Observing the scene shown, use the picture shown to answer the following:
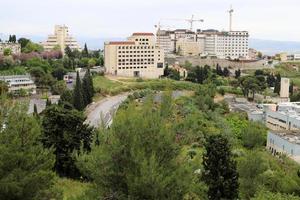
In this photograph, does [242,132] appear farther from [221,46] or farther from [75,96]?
[221,46]

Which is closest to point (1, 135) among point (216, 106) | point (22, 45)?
point (216, 106)

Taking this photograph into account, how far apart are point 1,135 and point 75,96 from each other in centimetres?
1754

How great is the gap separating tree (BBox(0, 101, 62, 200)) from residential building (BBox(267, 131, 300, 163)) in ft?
45.8

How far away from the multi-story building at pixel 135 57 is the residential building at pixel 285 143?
22.0 metres

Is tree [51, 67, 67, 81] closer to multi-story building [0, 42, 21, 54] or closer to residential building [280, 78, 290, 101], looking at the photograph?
multi-story building [0, 42, 21, 54]

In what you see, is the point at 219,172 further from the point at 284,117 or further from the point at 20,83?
the point at 20,83

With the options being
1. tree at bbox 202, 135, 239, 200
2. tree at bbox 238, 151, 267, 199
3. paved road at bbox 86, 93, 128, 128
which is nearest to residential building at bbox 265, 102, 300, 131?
paved road at bbox 86, 93, 128, 128

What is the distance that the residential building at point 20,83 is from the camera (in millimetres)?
32656

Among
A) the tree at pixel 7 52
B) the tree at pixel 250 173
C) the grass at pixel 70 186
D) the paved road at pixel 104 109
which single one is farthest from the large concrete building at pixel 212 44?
the grass at pixel 70 186

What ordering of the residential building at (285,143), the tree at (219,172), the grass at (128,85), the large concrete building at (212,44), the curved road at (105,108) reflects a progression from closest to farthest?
the tree at (219,172), the residential building at (285,143), the curved road at (105,108), the grass at (128,85), the large concrete building at (212,44)

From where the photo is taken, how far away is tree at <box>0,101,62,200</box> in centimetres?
712

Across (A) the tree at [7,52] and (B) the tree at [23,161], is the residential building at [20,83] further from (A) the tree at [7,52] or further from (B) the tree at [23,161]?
(B) the tree at [23,161]

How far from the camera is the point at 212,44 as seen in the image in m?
65.3

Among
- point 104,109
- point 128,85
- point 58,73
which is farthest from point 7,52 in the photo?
point 104,109
